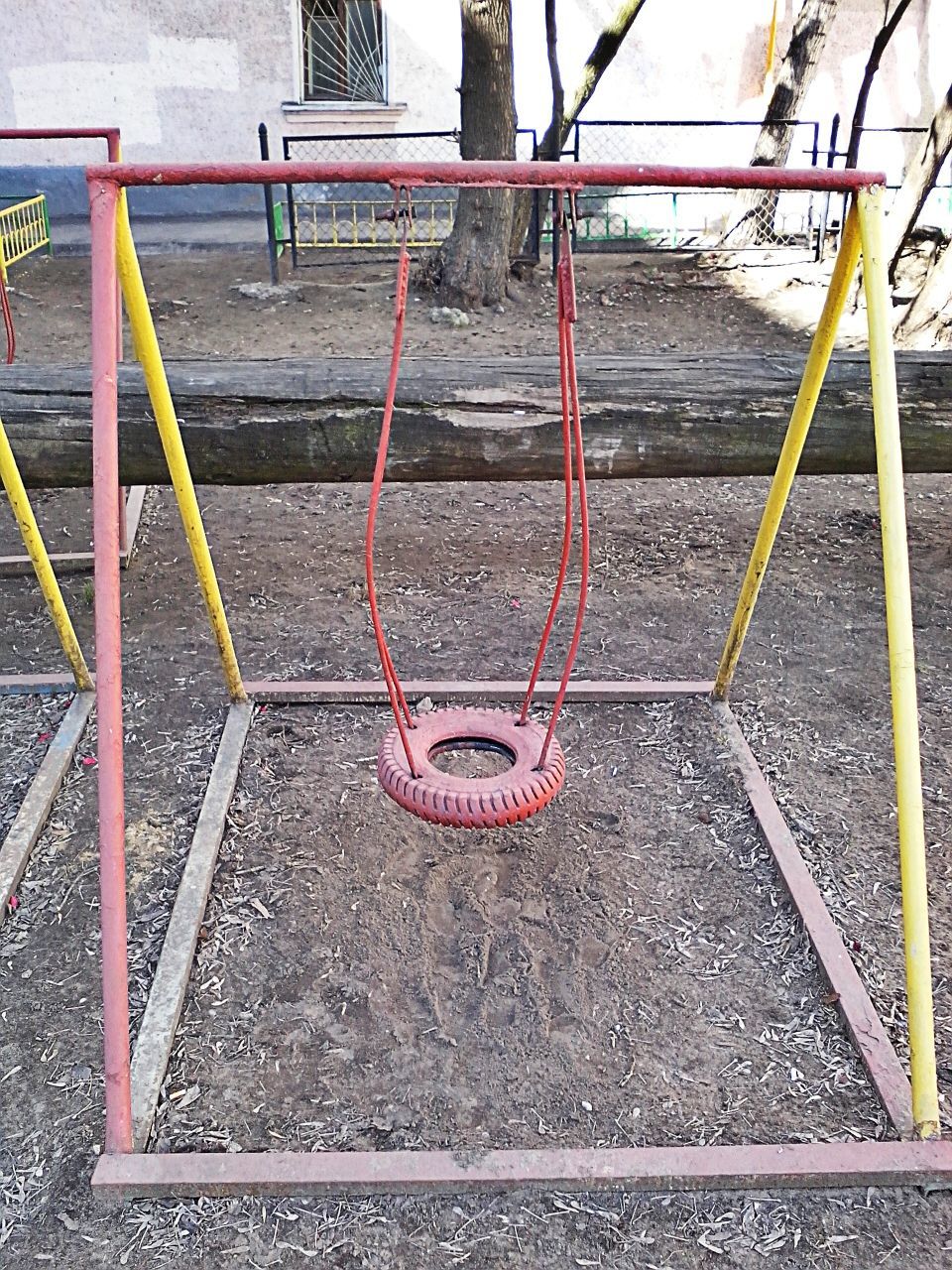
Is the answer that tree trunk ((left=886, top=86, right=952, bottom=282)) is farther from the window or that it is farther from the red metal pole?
the red metal pole

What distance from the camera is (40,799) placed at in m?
2.66

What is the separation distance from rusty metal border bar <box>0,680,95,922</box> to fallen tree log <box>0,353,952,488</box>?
0.88 m

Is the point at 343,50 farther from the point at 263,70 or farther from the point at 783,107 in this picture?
the point at 783,107

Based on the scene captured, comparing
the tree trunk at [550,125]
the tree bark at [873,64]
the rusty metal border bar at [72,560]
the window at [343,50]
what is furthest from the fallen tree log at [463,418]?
the window at [343,50]

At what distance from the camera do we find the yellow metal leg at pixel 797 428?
2227mm

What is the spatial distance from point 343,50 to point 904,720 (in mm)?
10159

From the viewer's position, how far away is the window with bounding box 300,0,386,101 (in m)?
9.88

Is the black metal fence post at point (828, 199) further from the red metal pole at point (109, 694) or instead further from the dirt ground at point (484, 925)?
the red metal pole at point (109, 694)

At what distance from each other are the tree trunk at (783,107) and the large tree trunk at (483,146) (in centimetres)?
294

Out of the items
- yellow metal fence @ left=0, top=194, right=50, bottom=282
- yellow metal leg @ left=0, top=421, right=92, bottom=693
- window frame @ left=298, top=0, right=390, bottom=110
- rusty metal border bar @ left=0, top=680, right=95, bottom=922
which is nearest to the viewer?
rusty metal border bar @ left=0, top=680, right=95, bottom=922

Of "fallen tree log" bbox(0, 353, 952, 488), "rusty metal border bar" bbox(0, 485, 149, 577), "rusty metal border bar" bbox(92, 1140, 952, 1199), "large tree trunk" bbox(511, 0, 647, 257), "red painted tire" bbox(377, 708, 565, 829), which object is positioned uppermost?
"large tree trunk" bbox(511, 0, 647, 257)

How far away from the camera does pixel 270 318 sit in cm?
764

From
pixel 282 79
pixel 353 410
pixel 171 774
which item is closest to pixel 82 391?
pixel 353 410

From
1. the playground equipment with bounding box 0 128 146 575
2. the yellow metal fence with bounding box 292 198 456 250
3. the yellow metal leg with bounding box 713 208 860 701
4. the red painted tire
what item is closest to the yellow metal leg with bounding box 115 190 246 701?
the playground equipment with bounding box 0 128 146 575
